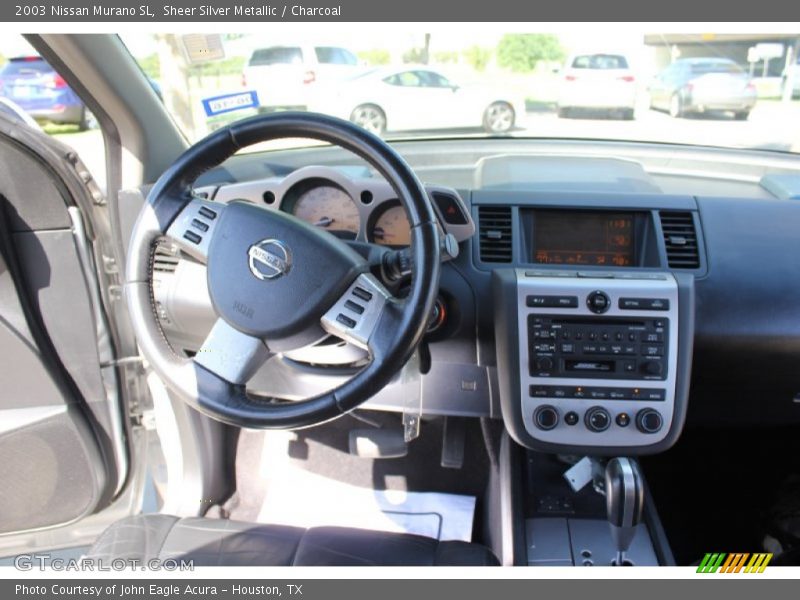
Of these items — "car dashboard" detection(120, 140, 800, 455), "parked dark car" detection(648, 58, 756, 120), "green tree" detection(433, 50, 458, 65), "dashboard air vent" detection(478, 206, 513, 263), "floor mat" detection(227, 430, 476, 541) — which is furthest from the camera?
"floor mat" detection(227, 430, 476, 541)

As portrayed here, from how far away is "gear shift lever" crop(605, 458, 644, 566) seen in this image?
1.67 m

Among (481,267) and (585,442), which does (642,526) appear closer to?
(585,442)

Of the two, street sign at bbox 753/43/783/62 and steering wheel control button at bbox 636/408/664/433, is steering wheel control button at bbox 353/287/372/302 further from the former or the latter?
street sign at bbox 753/43/783/62

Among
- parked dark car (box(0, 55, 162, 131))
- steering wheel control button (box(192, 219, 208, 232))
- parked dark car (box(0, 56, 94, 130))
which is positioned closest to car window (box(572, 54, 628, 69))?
steering wheel control button (box(192, 219, 208, 232))

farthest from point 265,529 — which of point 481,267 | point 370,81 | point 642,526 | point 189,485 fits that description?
point 370,81

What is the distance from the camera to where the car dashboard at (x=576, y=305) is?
1742 mm

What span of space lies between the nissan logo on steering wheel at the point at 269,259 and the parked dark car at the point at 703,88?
1.61 m

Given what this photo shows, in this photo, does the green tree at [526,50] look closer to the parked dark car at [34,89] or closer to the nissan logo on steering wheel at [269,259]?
the nissan logo on steering wheel at [269,259]

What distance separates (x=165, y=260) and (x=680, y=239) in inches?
58.3

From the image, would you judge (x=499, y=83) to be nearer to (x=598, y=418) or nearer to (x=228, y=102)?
(x=228, y=102)

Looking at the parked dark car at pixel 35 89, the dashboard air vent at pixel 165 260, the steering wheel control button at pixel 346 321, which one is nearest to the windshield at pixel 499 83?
the dashboard air vent at pixel 165 260

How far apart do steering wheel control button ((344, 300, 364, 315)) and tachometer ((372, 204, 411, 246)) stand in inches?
16.9

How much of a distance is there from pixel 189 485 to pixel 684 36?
217 centimetres

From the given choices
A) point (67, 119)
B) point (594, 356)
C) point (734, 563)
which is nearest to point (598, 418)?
point (594, 356)
